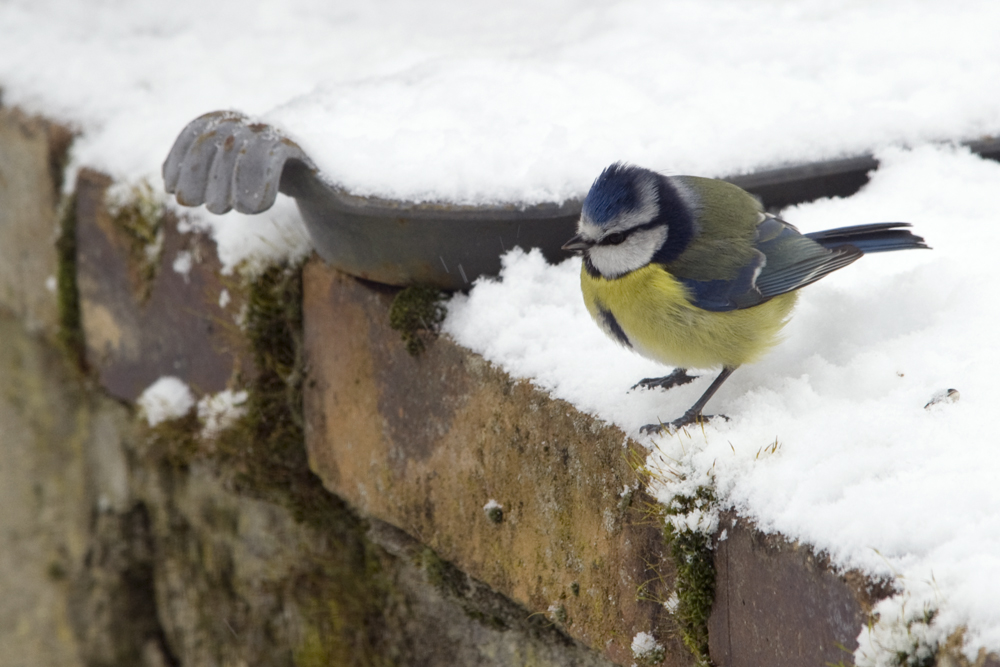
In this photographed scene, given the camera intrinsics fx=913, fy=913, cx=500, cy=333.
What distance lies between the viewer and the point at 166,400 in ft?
9.50

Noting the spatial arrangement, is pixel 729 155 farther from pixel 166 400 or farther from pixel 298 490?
pixel 166 400

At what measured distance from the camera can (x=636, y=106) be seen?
2498mm

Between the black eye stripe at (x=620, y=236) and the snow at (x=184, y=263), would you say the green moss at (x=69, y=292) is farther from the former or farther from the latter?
the black eye stripe at (x=620, y=236)

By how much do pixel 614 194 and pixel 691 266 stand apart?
0.64ft

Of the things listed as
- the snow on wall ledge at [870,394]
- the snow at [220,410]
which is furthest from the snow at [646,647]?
the snow at [220,410]

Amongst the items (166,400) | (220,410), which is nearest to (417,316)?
(220,410)

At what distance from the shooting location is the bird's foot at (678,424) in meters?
1.58

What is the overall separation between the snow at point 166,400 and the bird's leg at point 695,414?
1.76 metres

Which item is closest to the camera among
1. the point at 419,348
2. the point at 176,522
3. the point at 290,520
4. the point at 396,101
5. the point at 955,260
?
the point at 955,260

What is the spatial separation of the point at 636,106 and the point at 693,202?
2.67 feet

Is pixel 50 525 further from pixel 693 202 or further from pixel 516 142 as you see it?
pixel 693 202

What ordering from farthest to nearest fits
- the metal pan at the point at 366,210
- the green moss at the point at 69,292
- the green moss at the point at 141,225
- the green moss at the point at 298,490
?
1. the green moss at the point at 69,292
2. the green moss at the point at 141,225
3. the green moss at the point at 298,490
4. the metal pan at the point at 366,210

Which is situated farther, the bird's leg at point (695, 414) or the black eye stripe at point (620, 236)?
the black eye stripe at point (620, 236)

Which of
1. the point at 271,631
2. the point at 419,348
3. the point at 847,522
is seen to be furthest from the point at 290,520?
the point at 847,522
